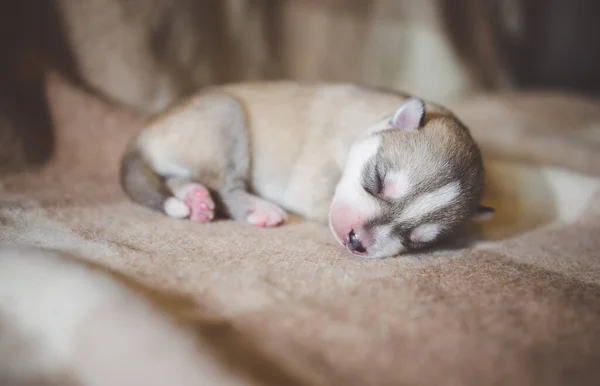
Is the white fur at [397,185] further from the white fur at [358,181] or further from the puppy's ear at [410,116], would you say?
the puppy's ear at [410,116]

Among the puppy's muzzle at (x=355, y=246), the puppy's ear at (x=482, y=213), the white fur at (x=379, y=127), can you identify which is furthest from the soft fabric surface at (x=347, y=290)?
the white fur at (x=379, y=127)

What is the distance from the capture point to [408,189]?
169 cm

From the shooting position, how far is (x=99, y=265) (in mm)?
1301

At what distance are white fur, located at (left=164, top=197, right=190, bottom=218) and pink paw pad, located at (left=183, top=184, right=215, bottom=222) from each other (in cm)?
3

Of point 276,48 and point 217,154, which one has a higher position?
point 276,48

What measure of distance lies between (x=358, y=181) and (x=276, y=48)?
1.80 m

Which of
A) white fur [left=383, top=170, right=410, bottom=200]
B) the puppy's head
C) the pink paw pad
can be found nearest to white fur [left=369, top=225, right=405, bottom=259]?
the puppy's head

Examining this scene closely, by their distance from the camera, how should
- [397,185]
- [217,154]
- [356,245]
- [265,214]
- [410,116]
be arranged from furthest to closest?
1. [217,154]
2. [265,214]
3. [410,116]
4. [397,185]
5. [356,245]

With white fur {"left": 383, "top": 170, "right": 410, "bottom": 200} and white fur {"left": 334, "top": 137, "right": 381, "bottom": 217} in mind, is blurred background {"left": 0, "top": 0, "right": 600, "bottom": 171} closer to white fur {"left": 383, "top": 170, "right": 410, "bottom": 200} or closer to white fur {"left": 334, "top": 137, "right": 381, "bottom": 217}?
white fur {"left": 334, "top": 137, "right": 381, "bottom": 217}

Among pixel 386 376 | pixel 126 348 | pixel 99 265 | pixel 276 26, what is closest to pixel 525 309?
pixel 386 376

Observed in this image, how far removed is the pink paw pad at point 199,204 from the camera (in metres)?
1.89

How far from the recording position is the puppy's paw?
1909 millimetres

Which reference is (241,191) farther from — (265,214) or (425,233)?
(425,233)

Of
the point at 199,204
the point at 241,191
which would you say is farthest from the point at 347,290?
the point at 241,191
